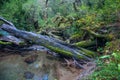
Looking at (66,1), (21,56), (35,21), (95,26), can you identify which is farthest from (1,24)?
(66,1)

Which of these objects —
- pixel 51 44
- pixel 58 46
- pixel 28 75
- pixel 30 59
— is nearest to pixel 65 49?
pixel 58 46

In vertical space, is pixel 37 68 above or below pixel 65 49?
below

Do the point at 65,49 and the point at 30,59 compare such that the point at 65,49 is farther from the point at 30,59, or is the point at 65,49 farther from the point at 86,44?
the point at 30,59

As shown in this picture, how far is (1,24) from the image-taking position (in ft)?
49.9

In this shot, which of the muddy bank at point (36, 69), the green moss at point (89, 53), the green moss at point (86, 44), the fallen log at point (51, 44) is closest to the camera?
the muddy bank at point (36, 69)

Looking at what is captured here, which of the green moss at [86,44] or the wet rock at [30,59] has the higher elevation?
the green moss at [86,44]

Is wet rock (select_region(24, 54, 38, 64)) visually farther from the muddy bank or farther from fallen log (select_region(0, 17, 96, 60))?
fallen log (select_region(0, 17, 96, 60))

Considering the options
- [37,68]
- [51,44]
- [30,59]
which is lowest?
[30,59]

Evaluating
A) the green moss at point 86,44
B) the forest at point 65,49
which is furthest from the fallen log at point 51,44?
the green moss at point 86,44

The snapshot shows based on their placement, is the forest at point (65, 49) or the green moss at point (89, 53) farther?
the green moss at point (89, 53)

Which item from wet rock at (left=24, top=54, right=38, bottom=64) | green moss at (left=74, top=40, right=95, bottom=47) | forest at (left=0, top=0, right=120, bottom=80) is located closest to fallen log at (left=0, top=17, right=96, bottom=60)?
forest at (left=0, top=0, right=120, bottom=80)

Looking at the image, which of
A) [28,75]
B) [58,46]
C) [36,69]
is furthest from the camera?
[58,46]

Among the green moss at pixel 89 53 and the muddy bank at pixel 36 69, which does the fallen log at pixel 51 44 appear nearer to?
the green moss at pixel 89 53

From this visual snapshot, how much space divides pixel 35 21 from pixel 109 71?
805 inches
